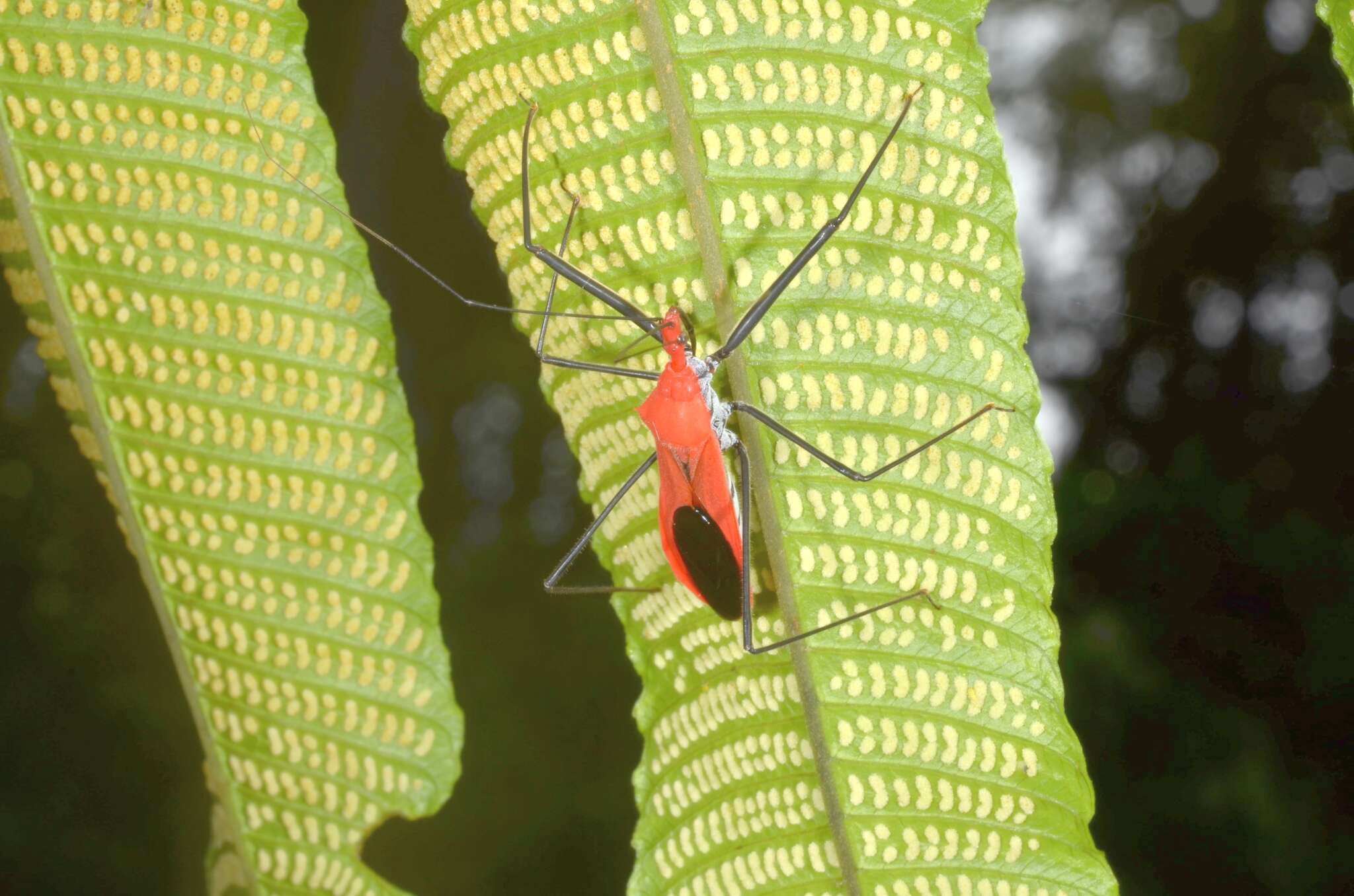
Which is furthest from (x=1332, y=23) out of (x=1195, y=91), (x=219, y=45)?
(x=1195, y=91)

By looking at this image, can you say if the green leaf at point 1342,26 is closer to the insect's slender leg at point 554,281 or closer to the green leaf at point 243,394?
the insect's slender leg at point 554,281

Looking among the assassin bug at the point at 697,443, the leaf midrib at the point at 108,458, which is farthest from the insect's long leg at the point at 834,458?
the leaf midrib at the point at 108,458

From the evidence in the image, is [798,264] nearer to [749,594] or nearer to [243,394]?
[749,594]

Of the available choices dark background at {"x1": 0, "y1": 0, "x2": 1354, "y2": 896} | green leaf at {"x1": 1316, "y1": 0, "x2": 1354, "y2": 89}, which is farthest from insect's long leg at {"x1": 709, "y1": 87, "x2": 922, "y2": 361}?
dark background at {"x1": 0, "y1": 0, "x2": 1354, "y2": 896}

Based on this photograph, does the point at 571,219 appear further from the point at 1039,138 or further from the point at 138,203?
the point at 1039,138

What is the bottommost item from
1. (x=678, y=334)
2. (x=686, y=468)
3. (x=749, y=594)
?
(x=749, y=594)

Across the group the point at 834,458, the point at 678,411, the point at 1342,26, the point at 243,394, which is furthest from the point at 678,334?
the point at 1342,26

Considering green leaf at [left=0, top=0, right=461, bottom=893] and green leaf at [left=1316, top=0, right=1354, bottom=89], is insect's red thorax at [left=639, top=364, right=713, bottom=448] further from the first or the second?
green leaf at [left=1316, top=0, right=1354, bottom=89]
